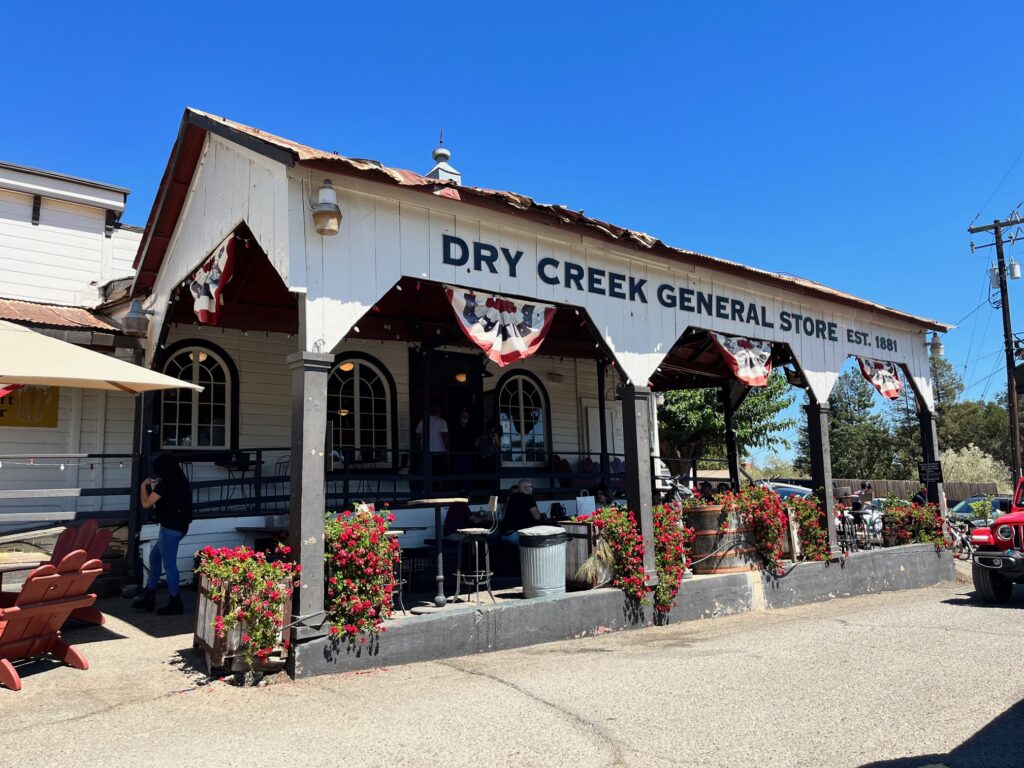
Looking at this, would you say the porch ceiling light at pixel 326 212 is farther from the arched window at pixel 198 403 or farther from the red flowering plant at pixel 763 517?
the red flowering plant at pixel 763 517

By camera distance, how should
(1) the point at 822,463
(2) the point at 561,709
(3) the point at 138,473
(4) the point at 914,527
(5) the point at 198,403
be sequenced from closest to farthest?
(2) the point at 561,709, (3) the point at 138,473, (1) the point at 822,463, (5) the point at 198,403, (4) the point at 914,527

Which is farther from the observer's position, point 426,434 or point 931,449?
point 931,449

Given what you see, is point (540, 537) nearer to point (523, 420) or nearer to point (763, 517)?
point (763, 517)

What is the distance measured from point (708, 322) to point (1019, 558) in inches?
206

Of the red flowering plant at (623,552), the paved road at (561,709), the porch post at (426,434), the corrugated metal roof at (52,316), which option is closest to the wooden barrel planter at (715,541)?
the red flowering plant at (623,552)

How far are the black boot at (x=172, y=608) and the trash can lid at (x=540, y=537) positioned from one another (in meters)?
Answer: 3.83

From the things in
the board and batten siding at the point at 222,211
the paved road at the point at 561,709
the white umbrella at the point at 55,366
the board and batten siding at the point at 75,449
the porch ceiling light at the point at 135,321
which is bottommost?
the paved road at the point at 561,709

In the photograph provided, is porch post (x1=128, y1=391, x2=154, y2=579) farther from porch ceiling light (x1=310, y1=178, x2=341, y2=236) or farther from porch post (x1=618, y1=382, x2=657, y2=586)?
porch post (x1=618, y1=382, x2=657, y2=586)

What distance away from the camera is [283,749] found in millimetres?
4605

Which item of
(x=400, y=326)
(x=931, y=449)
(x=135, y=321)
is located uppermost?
(x=400, y=326)

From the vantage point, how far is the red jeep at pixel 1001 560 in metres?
10.5

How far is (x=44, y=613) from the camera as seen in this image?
606cm

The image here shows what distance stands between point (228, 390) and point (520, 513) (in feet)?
17.7

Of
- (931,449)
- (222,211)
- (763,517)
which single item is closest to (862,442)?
(931,449)
